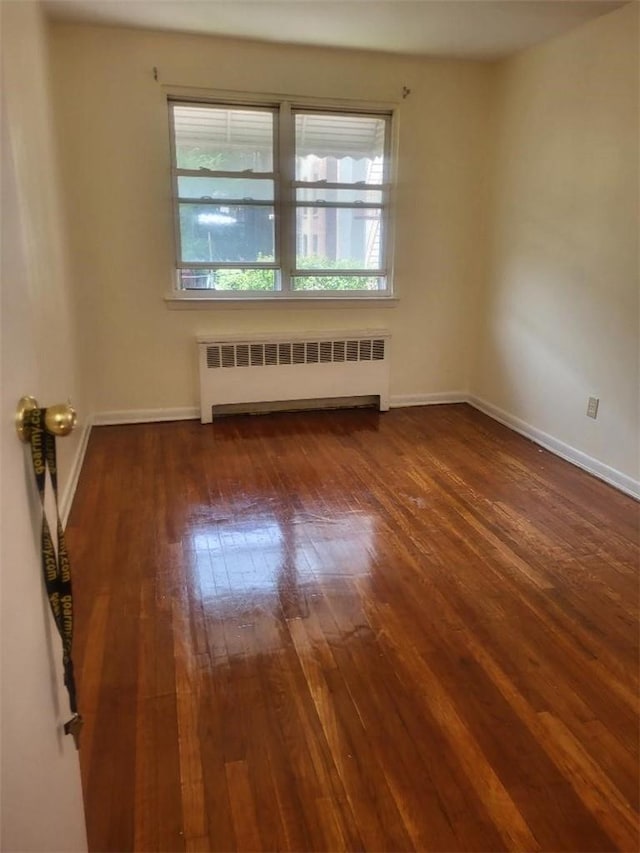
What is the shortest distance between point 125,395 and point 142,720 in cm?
293

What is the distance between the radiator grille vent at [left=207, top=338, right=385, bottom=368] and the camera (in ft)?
14.1

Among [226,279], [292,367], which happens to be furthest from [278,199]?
[292,367]

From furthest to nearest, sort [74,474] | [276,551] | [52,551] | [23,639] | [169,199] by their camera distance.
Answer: [169,199], [74,474], [276,551], [52,551], [23,639]

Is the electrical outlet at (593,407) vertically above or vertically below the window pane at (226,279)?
below

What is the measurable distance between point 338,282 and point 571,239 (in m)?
1.62

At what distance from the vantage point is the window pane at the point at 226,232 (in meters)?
4.16

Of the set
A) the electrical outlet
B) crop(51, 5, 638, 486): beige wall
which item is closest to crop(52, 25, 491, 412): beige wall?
crop(51, 5, 638, 486): beige wall

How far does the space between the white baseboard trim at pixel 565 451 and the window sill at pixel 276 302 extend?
1.09 m

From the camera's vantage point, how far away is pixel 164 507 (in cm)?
303

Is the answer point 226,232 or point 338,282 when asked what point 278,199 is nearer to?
point 226,232

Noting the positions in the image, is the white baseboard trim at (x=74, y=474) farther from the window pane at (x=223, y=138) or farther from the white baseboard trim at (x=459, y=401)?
the window pane at (x=223, y=138)

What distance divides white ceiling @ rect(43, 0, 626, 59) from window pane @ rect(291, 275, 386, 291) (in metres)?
1.47

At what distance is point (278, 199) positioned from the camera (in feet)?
13.9

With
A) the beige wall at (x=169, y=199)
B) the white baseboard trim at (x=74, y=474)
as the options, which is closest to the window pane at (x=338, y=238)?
the beige wall at (x=169, y=199)
